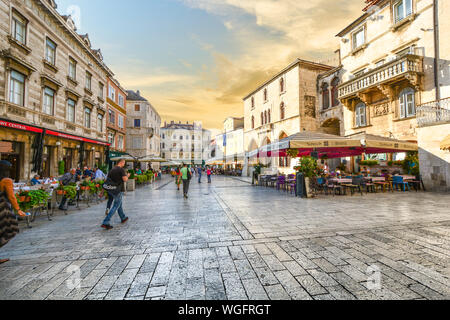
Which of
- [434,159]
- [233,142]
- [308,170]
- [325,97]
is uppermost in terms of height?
[325,97]

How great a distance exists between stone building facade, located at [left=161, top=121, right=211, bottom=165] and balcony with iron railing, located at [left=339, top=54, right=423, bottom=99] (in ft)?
169

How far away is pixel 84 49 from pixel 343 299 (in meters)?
23.2

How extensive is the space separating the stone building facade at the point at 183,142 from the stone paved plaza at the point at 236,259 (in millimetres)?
60569

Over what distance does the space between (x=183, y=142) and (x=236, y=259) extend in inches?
2591

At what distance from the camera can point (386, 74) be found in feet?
48.1

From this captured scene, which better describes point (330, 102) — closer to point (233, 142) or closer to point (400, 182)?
point (400, 182)

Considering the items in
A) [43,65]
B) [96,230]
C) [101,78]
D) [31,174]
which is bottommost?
[96,230]

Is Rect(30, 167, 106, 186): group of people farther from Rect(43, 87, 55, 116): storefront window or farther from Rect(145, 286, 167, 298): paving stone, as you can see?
Rect(145, 286, 167, 298): paving stone

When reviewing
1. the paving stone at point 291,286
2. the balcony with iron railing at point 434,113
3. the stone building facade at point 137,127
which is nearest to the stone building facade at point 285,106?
the balcony with iron railing at point 434,113

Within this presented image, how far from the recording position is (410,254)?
10.9ft

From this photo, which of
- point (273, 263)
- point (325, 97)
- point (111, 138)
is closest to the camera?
point (273, 263)

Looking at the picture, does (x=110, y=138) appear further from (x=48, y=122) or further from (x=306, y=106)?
(x=306, y=106)

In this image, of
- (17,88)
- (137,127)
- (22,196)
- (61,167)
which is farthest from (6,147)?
(137,127)
